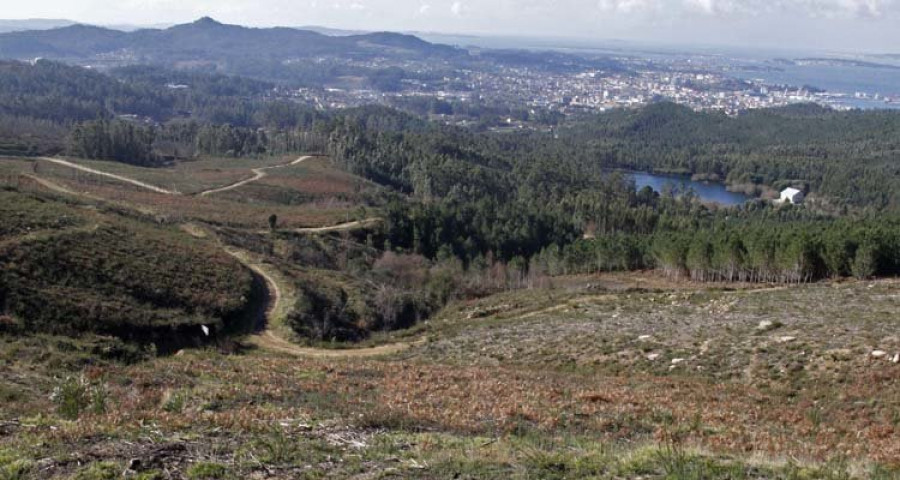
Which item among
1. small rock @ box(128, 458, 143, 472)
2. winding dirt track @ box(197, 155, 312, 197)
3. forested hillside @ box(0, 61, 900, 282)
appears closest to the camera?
small rock @ box(128, 458, 143, 472)

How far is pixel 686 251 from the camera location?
51062mm

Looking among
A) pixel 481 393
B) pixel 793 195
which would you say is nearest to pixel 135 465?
pixel 481 393

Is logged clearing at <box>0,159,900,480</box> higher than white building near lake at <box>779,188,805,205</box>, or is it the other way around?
logged clearing at <box>0,159,900,480</box>

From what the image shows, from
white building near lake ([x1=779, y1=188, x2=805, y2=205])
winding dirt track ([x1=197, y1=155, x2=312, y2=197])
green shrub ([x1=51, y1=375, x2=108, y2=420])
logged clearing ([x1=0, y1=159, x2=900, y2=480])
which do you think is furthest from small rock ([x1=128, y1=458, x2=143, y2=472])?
white building near lake ([x1=779, y1=188, x2=805, y2=205])

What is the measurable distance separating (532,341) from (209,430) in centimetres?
1521

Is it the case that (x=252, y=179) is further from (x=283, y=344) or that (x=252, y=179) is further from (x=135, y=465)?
(x=135, y=465)

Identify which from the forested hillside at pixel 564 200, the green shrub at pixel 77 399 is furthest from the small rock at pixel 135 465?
the forested hillside at pixel 564 200

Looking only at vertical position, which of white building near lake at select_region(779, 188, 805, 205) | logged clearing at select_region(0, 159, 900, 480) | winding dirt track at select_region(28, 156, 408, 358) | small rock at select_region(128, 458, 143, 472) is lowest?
white building near lake at select_region(779, 188, 805, 205)

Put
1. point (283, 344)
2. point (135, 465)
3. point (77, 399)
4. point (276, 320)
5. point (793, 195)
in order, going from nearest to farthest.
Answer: point (135, 465)
point (77, 399)
point (283, 344)
point (276, 320)
point (793, 195)

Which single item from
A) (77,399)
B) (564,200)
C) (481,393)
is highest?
(77,399)

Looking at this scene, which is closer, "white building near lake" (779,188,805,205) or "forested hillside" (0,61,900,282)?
"forested hillside" (0,61,900,282)

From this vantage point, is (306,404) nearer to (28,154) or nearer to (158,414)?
(158,414)

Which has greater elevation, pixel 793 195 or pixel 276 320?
pixel 276 320

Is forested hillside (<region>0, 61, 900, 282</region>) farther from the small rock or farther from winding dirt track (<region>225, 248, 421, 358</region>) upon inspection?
the small rock
